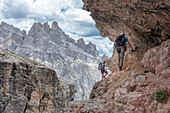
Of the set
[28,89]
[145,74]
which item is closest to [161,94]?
[145,74]

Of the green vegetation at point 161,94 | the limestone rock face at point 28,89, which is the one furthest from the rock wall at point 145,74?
the limestone rock face at point 28,89

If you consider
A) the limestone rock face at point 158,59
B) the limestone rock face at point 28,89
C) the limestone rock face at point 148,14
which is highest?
the limestone rock face at point 148,14

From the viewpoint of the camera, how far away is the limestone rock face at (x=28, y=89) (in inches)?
1163

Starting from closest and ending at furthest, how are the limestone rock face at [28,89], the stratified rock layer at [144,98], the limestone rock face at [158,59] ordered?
the stratified rock layer at [144,98]
the limestone rock face at [158,59]
the limestone rock face at [28,89]

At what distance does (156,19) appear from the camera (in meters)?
10.1

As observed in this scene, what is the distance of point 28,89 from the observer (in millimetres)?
35312

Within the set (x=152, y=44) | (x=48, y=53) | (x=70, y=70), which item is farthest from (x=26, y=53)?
(x=152, y=44)

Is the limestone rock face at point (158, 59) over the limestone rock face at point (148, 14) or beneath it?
beneath

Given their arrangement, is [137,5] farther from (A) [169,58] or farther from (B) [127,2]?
(A) [169,58]

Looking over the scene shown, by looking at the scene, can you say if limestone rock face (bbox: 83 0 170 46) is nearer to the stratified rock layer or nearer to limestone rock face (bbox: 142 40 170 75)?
limestone rock face (bbox: 142 40 170 75)

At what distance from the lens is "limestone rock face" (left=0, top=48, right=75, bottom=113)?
29.5m

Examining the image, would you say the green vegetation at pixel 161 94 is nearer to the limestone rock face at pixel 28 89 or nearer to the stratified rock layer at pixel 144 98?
the stratified rock layer at pixel 144 98

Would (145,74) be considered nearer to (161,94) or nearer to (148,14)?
(161,94)

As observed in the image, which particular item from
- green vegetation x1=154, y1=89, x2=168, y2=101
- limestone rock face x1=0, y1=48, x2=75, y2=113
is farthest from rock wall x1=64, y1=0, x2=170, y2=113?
limestone rock face x1=0, y1=48, x2=75, y2=113
